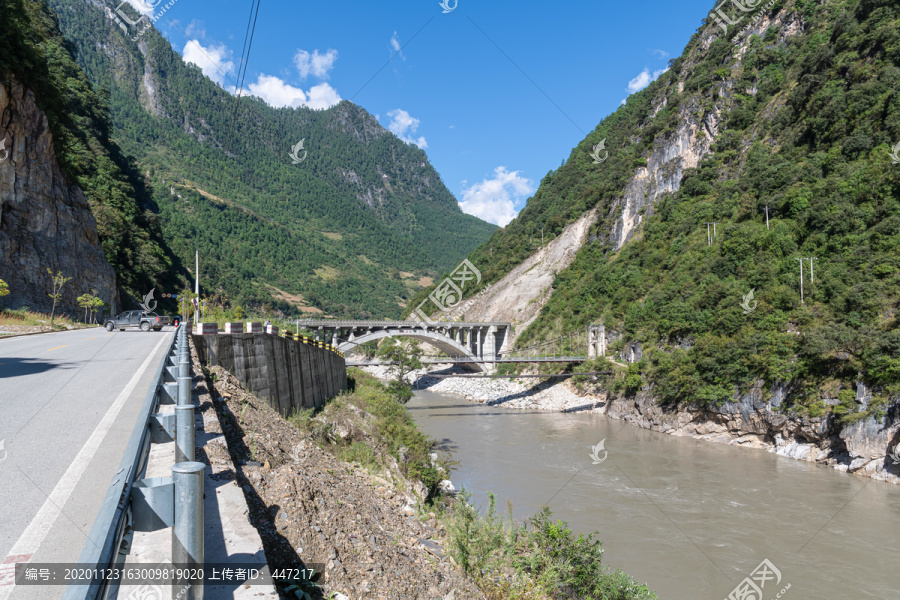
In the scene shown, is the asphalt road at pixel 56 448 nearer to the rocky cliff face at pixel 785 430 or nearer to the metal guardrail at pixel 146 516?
the metal guardrail at pixel 146 516

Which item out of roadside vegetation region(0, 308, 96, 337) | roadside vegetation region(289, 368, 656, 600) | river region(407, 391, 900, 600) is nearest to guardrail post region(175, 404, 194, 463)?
roadside vegetation region(289, 368, 656, 600)

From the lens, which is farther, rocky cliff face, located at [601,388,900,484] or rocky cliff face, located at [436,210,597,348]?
rocky cliff face, located at [436,210,597,348]

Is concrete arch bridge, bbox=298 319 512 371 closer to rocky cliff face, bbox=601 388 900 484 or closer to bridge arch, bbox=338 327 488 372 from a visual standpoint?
bridge arch, bbox=338 327 488 372

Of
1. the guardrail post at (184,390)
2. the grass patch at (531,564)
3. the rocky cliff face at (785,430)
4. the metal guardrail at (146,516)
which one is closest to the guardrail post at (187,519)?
the metal guardrail at (146,516)

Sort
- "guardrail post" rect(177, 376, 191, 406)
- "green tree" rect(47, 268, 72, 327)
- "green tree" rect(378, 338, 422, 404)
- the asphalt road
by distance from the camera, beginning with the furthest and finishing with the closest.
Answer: "green tree" rect(378, 338, 422, 404), "green tree" rect(47, 268, 72, 327), "guardrail post" rect(177, 376, 191, 406), the asphalt road

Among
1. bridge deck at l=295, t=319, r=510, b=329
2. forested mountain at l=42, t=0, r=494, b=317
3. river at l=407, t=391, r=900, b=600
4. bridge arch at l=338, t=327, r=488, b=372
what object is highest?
forested mountain at l=42, t=0, r=494, b=317

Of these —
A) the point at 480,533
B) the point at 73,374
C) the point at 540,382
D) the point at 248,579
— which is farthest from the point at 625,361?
the point at 248,579
